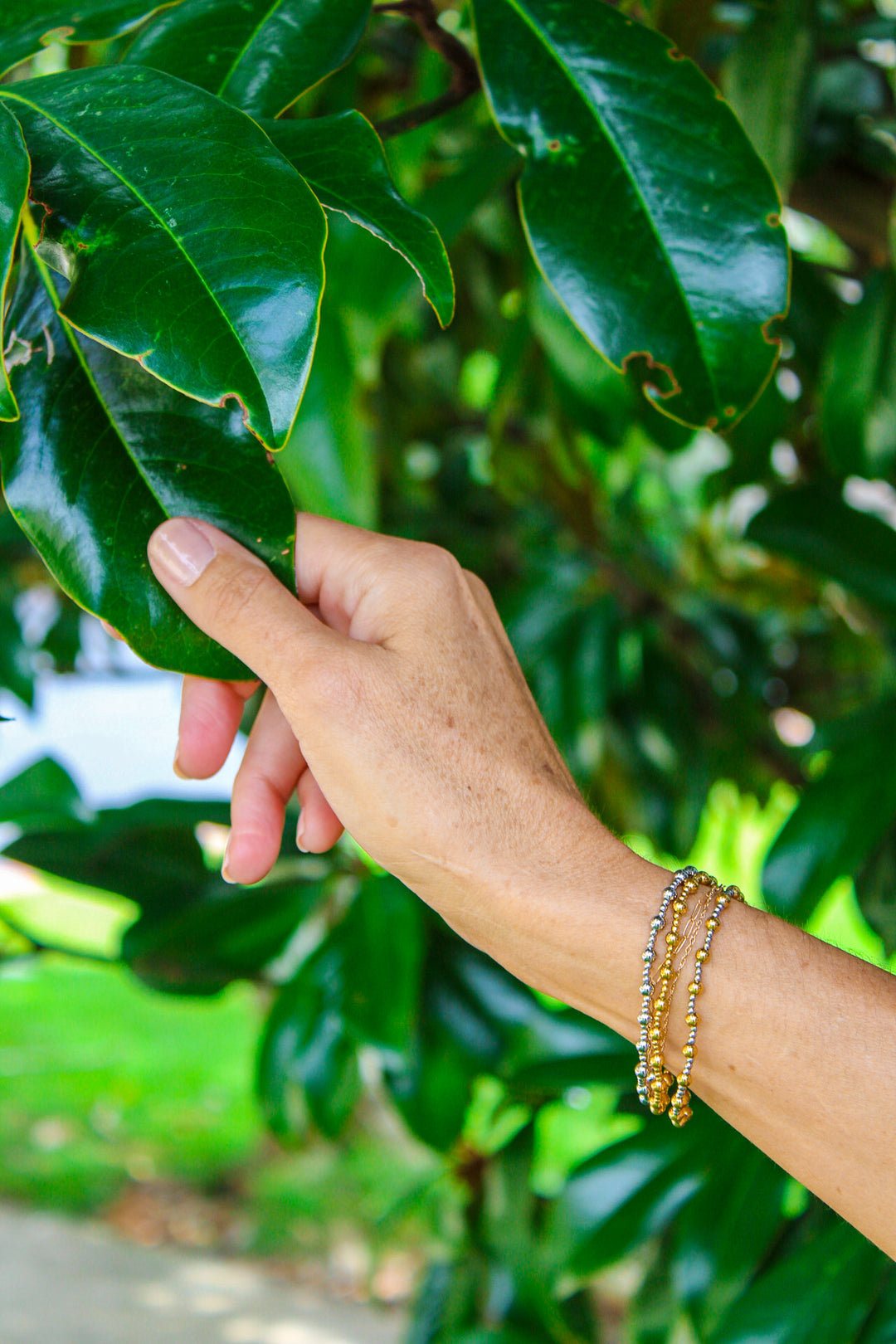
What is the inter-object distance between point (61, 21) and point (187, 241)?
188mm

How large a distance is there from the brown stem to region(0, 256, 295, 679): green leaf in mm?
175

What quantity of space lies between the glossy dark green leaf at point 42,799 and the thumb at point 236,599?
0.53 m

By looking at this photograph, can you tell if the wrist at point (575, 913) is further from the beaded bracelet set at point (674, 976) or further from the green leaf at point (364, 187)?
the green leaf at point (364, 187)

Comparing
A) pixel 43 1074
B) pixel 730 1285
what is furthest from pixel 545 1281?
pixel 43 1074

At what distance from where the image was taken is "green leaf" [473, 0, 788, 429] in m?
0.46

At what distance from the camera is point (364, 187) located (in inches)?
14.7

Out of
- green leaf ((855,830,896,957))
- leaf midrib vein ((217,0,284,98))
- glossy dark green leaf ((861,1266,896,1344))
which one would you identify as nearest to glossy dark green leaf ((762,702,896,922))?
green leaf ((855,830,896,957))

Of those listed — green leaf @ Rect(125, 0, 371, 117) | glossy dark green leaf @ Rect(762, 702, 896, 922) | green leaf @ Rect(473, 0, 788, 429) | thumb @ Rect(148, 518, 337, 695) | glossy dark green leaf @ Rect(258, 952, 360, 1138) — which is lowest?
glossy dark green leaf @ Rect(258, 952, 360, 1138)

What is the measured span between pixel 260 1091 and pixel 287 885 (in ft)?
0.67

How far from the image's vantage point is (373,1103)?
1985mm

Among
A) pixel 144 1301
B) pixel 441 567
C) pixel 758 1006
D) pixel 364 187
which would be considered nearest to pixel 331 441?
pixel 441 567

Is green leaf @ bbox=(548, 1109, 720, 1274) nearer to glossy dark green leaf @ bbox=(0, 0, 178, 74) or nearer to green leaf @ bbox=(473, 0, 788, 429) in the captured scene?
green leaf @ bbox=(473, 0, 788, 429)

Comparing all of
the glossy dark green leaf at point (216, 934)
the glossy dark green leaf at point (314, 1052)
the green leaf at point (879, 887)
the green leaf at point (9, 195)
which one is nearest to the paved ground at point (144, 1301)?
the glossy dark green leaf at point (314, 1052)

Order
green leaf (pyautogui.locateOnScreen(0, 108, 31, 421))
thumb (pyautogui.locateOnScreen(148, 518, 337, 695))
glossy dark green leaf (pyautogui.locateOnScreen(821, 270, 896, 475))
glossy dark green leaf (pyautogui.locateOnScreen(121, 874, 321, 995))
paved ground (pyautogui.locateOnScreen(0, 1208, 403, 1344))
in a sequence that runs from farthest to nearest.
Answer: paved ground (pyautogui.locateOnScreen(0, 1208, 403, 1344)) → glossy dark green leaf (pyautogui.locateOnScreen(121, 874, 321, 995)) → glossy dark green leaf (pyautogui.locateOnScreen(821, 270, 896, 475)) → thumb (pyautogui.locateOnScreen(148, 518, 337, 695)) → green leaf (pyautogui.locateOnScreen(0, 108, 31, 421))
